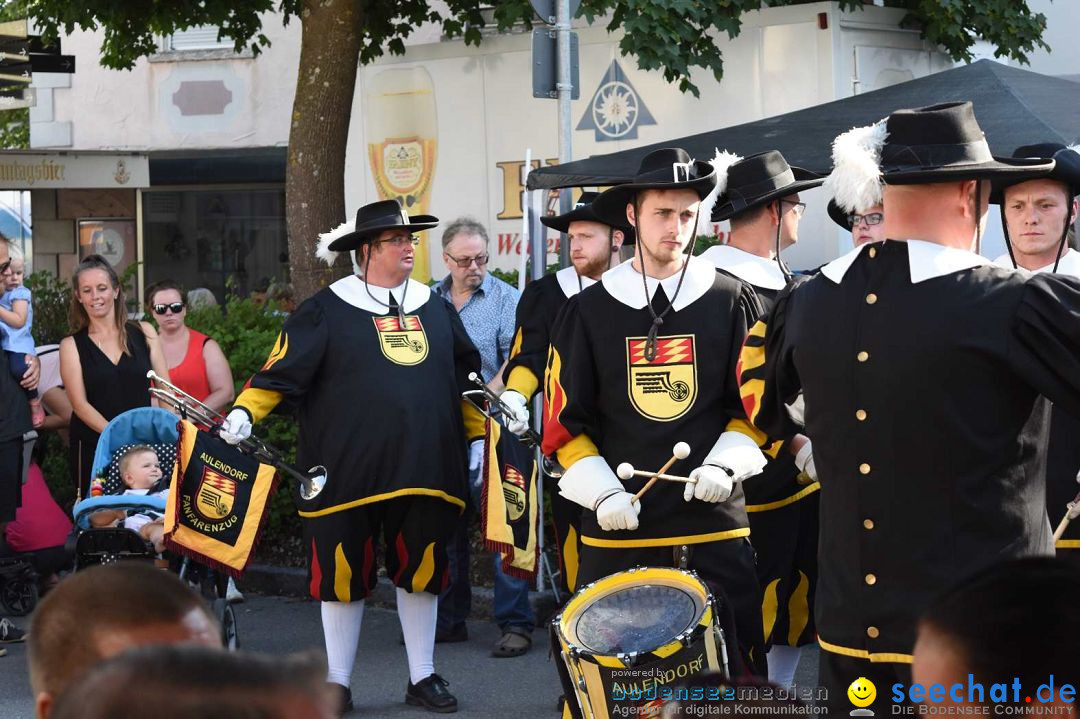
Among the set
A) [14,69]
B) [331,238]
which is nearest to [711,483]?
[331,238]

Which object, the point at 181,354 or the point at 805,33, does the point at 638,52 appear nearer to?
the point at 805,33

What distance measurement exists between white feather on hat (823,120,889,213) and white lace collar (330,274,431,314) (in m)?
3.18

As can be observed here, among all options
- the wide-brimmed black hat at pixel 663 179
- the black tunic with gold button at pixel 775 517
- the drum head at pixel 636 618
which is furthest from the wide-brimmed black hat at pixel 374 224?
the drum head at pixel 636 618

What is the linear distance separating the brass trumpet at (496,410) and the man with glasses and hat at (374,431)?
0.10 m

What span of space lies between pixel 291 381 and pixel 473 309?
1.86m

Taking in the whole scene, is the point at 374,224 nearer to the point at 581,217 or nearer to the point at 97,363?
the point at 581,217

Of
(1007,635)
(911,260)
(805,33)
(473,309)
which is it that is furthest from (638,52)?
(1007,635)

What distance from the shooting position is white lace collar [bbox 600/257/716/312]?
5.24 meters

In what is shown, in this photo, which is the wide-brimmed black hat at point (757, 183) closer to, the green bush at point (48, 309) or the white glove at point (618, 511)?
the white glove at point (618, 511)

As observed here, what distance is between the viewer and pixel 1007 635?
2180 mm

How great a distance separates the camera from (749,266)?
574 centimetres

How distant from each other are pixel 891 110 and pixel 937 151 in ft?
16.1

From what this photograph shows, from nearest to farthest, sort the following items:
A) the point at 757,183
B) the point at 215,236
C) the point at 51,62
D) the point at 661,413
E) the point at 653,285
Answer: the point at 661,413 → the point at 653,285 → the point at 757,183 → the point at 51,62 → the point at 215,236

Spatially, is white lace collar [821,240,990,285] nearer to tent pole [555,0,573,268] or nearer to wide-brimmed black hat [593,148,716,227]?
wide-brimmed black hat [593,148,716,227]
